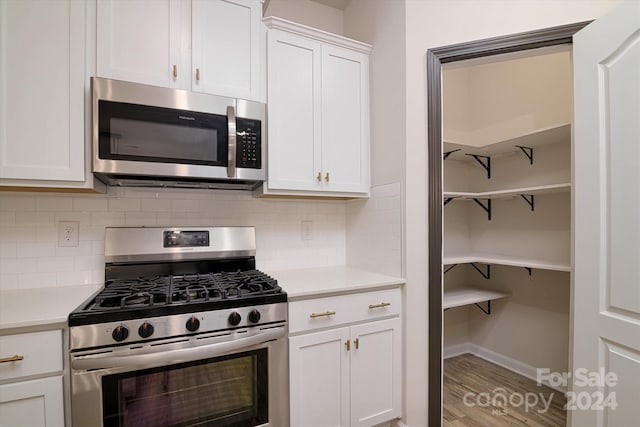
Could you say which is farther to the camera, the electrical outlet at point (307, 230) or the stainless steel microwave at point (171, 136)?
the electrical outlet at point (307, 230)

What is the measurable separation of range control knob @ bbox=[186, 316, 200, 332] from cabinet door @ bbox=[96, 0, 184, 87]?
1132 millimetres

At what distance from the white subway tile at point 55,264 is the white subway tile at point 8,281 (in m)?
0.10

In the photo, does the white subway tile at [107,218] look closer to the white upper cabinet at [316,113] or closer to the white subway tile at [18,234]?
the white subway tile at [18,234]

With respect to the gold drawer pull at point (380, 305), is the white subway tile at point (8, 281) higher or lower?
higher

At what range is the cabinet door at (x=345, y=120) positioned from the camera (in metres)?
1.94

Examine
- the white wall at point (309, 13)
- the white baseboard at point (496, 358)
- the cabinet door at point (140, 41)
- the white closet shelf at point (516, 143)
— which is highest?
the white wall at point (309, 13)

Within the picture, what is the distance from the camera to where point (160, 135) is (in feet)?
5.00

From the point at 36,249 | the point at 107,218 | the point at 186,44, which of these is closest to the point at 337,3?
the point at 186,44

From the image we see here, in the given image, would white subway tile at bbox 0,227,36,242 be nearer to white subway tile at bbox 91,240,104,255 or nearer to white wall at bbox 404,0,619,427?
white subway tile at bbox 91,240,104,255

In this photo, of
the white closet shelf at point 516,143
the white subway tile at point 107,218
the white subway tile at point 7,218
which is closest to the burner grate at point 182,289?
the white subway tile at point 107,218

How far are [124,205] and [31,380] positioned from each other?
90 centimetres

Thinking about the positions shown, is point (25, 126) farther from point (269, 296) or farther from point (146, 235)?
point (269, 296)

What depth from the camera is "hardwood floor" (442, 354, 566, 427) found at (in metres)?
1.97

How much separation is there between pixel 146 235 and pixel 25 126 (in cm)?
70
